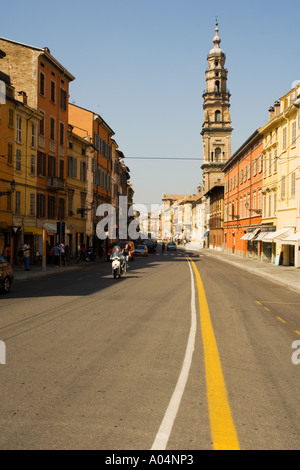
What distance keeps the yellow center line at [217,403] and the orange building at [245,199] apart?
124 feet

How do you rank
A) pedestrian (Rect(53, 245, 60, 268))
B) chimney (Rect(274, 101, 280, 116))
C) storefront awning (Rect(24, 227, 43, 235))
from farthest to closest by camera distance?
chimney (Rect(274, 101, 280, 116)) → storefront awning (Rect(24, 227, 43, 235)) → pedestrian (Rect(53, 245, 60, 268))

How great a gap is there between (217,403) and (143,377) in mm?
1348

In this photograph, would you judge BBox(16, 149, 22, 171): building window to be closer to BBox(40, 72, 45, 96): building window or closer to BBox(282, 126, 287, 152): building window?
BBox(40, 72, 45, 96): building window

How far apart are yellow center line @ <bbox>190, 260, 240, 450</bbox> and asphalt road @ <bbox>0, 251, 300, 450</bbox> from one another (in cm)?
2

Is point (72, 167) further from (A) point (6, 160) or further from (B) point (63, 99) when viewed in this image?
(A) point (6, 160)

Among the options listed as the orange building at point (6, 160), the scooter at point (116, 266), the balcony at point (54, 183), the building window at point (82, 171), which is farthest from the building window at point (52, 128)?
the scooter at point (116, 266)

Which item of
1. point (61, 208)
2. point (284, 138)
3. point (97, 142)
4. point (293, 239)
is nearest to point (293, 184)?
point (284, 138)

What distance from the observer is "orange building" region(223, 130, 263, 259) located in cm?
4922

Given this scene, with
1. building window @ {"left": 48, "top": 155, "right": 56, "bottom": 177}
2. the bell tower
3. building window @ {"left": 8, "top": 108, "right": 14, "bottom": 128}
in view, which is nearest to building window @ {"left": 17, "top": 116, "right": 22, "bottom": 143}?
building window @ {"left": 8, "top": 108, "right": 14, "bottom": 128}

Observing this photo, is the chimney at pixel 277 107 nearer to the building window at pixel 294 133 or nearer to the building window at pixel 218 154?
the building window at pixel 294 133

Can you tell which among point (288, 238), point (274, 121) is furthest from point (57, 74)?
point (288, 238)

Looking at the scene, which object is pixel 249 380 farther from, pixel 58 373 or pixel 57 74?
pixel 57 74

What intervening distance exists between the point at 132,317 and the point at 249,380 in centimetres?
571

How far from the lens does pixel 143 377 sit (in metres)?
6.68
